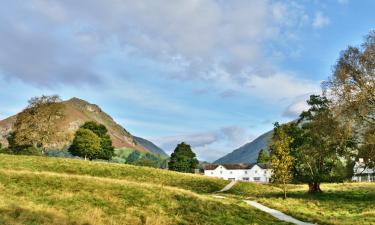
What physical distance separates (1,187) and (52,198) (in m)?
5.90

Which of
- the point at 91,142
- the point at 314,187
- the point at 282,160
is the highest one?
the point at 91,142

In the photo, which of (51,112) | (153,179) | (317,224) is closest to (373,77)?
(317,224)

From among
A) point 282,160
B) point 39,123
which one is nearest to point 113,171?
point 39,123

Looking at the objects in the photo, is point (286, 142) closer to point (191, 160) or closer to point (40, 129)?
point (40, 129)

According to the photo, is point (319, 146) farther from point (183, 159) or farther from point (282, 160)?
point (183, 159)

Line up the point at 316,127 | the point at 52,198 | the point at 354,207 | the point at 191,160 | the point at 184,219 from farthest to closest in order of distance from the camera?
the point at 191,160 → the point at 316,127 → the point at 354,207 → the point at 52,198 → the point at 184,219

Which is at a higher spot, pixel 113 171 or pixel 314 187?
pixel 113 171

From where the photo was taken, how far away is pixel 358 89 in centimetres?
4350

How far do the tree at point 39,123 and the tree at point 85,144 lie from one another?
104 feet

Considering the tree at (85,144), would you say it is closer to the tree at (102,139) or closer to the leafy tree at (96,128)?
the tree at (102,139)

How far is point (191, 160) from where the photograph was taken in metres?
146

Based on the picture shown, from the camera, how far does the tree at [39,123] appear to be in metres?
90.5

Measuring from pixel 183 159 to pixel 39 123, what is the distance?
200 ft

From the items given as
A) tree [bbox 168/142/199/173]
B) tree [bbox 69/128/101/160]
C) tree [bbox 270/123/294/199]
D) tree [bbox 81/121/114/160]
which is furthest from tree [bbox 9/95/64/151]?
tree [bbox 168/142/199/173]
